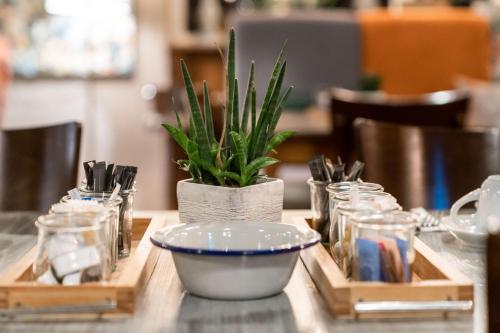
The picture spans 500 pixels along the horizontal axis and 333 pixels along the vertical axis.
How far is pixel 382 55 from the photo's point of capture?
17.0ft

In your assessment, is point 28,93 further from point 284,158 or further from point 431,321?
point 431,321

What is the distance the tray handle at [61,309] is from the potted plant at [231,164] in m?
0.29

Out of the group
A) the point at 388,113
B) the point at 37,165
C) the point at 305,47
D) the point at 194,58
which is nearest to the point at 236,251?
the point at 37,165

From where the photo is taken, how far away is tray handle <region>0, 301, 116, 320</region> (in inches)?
36.1

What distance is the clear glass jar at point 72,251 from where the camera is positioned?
37.4 inches

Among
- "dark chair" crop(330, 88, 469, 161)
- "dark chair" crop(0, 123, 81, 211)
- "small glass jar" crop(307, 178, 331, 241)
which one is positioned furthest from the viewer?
"dark chair" crop(330, 88, 469, 161)

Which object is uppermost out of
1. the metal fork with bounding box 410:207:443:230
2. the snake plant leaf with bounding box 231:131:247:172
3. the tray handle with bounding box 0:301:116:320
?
the snake plant leaf with bounding box 231:131:247:172

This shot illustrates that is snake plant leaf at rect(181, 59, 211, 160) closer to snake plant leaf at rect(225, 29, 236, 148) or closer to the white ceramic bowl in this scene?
snake plant leaf at rect(225, 29, 236, 148)

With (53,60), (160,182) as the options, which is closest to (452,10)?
(160,182)

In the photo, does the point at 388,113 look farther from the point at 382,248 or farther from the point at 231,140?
the point at 382,248

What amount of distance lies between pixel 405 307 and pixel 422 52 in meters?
4.45

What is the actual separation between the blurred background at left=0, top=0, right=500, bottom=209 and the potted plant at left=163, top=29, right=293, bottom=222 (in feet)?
7.34

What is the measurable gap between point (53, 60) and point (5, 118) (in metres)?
0.79

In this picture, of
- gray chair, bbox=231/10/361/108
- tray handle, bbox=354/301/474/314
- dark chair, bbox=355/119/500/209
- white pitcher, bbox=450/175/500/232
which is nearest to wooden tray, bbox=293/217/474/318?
tray handle, bbox=354/301/474/314
